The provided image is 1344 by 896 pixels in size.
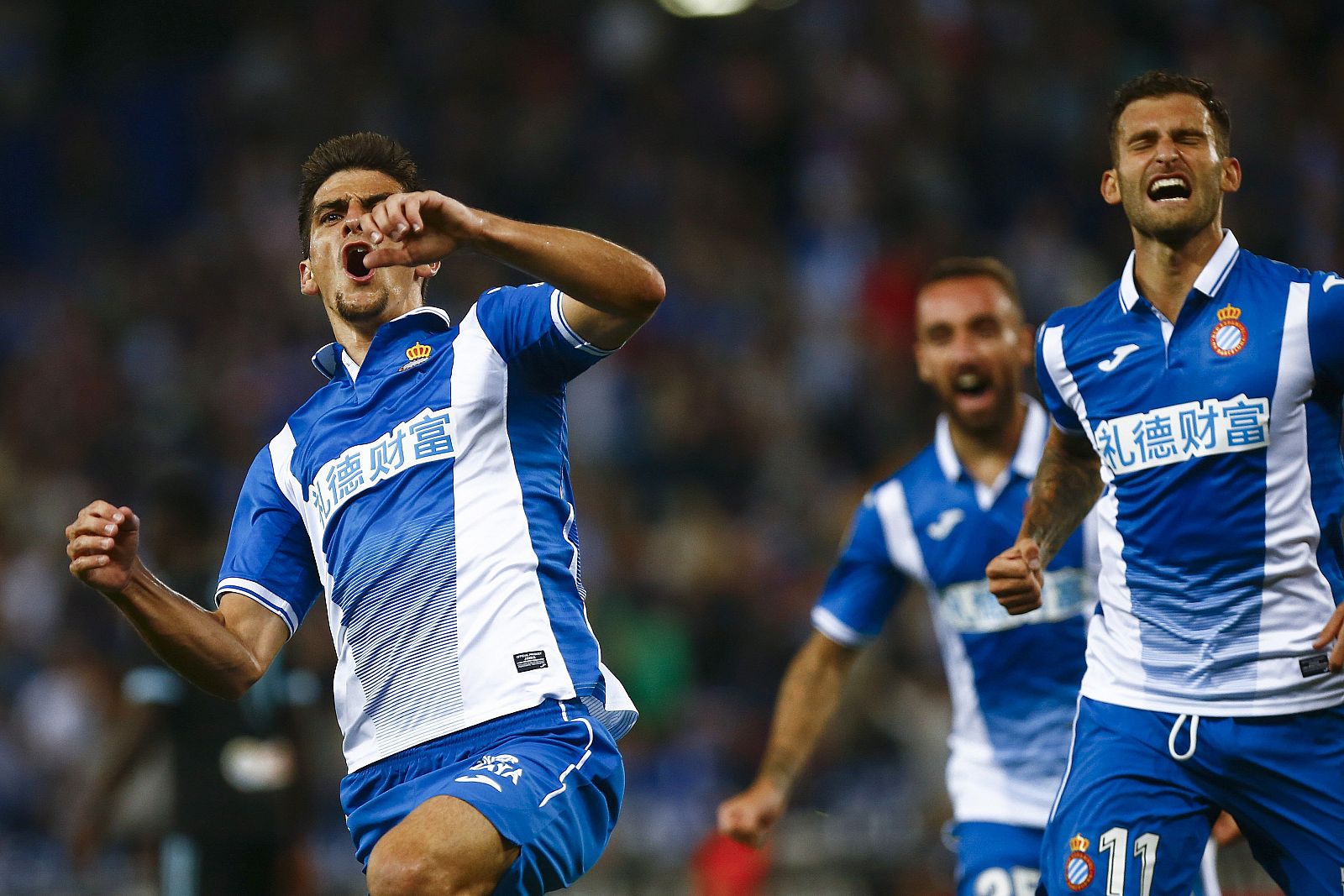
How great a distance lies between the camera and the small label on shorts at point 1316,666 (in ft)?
14.7

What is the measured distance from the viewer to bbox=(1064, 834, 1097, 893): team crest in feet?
15.1

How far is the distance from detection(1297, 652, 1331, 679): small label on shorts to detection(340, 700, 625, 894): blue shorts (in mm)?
1885

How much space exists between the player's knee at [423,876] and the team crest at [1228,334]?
7.99 feet

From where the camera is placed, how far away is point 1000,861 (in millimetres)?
5887

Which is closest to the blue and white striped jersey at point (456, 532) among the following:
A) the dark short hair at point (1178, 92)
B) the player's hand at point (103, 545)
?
the player's hand at point (103, 545)

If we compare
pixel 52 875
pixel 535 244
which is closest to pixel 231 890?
pixel 52 875

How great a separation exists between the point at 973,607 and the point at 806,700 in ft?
2.45

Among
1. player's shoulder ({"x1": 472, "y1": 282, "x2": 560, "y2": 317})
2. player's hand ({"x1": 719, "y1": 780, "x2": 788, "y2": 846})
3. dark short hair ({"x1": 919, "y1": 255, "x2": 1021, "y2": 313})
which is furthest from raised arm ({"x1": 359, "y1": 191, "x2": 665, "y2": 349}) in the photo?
dark short hair ({"x1": 919, "y1": 255, "x2": 1021, "y2": 313})

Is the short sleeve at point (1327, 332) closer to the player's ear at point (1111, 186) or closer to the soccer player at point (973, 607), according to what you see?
the player's ear at point (1111, 186)

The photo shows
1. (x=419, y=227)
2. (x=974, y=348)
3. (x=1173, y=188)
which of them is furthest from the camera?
(x=974, y=348)

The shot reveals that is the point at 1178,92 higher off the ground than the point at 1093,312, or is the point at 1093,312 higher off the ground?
the point at 1178,92

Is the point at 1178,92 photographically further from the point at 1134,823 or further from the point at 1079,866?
the point at 1079,866

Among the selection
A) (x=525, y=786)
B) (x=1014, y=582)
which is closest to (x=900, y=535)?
(x=1014, y=582)

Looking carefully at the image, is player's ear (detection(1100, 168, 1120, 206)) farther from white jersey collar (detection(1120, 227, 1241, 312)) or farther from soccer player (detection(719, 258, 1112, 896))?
soccer player (detection(719, 258, 1112, 896))
